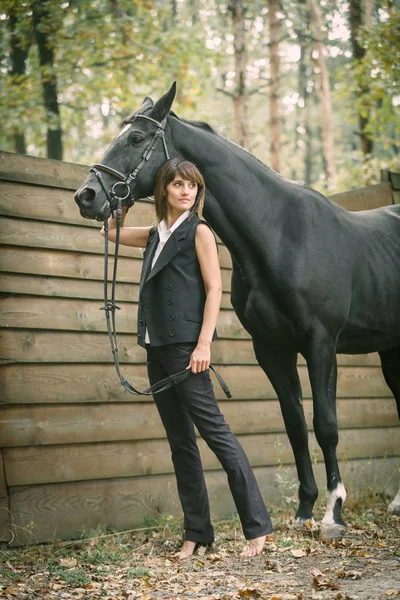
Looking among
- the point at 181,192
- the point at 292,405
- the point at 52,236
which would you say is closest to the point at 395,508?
the point at 292,405

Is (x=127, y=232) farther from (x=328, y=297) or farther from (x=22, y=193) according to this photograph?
(x=328, y=297)

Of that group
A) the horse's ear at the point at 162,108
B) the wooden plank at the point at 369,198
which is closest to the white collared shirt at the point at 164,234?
the horse's ear at the point at 162,108

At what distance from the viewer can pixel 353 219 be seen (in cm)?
427

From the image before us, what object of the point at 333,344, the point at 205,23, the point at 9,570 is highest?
the point at 205,23

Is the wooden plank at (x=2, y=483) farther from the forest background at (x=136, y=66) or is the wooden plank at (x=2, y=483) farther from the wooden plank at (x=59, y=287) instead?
the forest background at (x=136, y=66)

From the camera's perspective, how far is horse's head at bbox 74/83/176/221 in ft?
11.0

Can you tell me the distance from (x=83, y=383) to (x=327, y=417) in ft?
5.01

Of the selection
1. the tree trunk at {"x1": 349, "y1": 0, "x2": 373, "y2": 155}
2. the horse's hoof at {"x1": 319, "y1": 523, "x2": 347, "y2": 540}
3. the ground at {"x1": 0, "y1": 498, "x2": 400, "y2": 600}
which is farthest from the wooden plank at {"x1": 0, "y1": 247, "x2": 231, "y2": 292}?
the tree trunk at {"x1": 349, "y1": 0, "x2": 373, "y2": 155}

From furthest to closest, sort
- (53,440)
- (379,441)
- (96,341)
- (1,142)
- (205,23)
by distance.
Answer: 1. (205,23)
2. (1,142)
3. (379,441)
4. (96,341)
5. (53,440)

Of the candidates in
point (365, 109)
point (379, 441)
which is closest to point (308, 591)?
point (379, 441)

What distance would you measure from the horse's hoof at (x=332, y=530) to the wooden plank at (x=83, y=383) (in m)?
1.37

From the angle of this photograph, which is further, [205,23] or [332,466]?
[205,23]

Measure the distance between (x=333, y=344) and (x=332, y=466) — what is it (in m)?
0.70

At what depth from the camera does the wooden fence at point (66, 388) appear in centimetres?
392
